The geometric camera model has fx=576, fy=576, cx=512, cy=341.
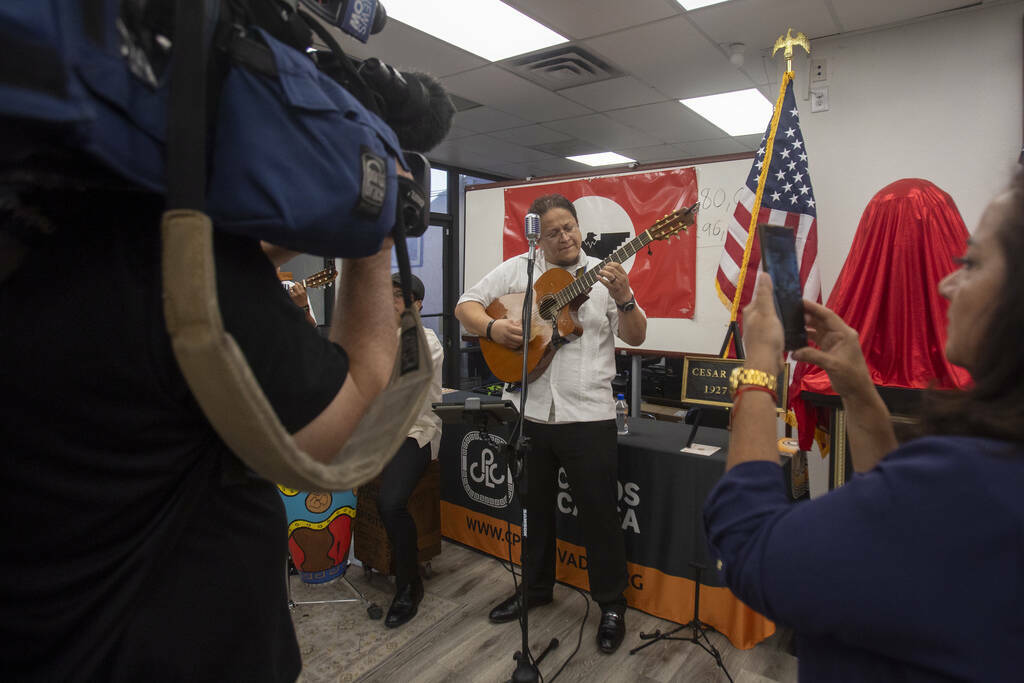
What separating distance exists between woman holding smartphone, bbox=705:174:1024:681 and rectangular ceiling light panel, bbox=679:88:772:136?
423 cm

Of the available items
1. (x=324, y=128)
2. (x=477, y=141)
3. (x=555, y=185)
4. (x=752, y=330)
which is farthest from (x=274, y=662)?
(x=477, y=141)

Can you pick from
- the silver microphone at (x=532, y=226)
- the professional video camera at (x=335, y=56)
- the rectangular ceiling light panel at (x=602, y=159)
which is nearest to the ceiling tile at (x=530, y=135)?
the rectangular ceiling light panel at (x=602, y=159)

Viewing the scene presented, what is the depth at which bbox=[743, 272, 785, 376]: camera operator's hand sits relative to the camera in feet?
2.66

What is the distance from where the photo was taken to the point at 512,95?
4582mm

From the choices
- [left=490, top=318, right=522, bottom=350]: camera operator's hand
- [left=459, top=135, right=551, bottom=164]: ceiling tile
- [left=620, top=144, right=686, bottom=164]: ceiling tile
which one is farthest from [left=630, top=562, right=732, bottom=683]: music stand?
[left=620, top=144, right=686, bottom=164]: ceiling tile

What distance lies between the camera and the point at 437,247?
7051 mm

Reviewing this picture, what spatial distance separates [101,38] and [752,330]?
0.80 m

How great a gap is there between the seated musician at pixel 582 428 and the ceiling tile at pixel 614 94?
7.16ft

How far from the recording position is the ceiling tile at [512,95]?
421cm

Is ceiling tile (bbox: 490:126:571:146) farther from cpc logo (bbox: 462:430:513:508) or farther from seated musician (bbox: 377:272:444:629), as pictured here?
cpc logo (bbox: 462:430:513:508)

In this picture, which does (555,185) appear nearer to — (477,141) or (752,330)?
(477,141)

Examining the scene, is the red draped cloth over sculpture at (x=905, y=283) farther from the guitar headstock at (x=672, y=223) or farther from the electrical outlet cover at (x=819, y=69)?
the electrical outlet cover at (x=819, y=69)

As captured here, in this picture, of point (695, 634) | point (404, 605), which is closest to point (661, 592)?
point (695, 634)

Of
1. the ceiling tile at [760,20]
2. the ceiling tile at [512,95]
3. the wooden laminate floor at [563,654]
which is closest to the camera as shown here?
the wooden laminate floor at [563,654]
